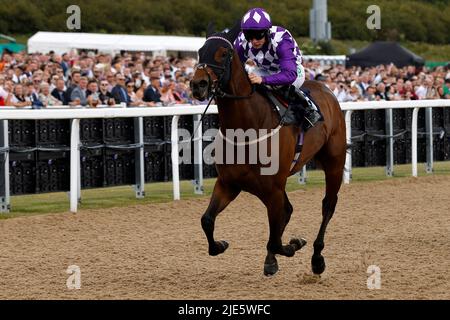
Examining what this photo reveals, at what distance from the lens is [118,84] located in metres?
14.8

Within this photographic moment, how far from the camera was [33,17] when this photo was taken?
37500 mm

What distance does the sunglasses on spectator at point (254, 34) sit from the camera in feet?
23.5

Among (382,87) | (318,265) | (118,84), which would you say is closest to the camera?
(318,265)

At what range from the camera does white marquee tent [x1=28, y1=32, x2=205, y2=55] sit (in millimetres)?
28109

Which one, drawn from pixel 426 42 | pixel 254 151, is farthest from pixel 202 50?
pixel 426 42

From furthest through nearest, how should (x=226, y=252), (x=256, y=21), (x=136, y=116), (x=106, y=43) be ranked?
1. (x=106, y=43)
2. (x=136, y=116)
3. (x=226, y=252)
4. (x=256, y=21)

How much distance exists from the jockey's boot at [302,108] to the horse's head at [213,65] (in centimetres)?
85

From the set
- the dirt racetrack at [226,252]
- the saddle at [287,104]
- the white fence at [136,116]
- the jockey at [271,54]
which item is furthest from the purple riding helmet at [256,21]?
the white fence at [136,116]

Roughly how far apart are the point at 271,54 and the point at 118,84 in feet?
25.0

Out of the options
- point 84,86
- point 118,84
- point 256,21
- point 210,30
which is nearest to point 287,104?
point 256,21

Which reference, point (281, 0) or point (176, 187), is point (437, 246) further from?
point (281, 0)

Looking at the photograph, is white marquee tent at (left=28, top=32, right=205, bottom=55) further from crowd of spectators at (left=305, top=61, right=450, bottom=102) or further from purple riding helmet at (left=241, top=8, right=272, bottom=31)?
purple riding helmet at (left=241, top=8, right=272, bottom=31)

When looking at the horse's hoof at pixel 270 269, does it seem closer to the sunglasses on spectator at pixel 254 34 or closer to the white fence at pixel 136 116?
the sunglasses on spectator at pixel 254 34

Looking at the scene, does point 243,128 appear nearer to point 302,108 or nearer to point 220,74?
point 220,74
